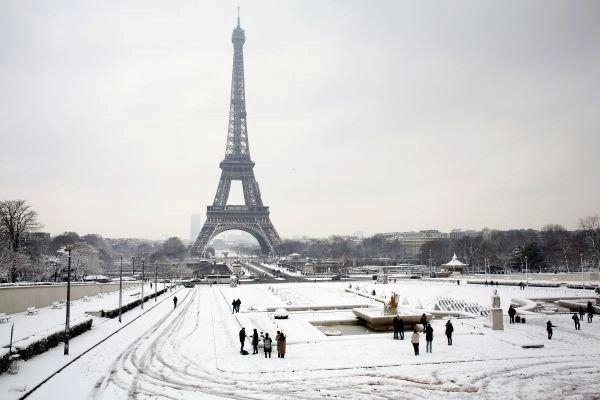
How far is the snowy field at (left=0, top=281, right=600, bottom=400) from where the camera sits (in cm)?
1349

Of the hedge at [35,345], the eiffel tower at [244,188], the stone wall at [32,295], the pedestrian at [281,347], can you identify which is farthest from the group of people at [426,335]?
the eiffel tower at [244,188]

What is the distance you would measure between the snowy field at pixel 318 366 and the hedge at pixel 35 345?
0.39 meters

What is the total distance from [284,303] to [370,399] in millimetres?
25382

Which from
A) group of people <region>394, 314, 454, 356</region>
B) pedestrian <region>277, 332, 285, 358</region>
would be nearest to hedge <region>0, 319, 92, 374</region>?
pedestrian <region>277, 332, 285, 358</region>

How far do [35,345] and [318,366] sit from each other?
37.7 feet

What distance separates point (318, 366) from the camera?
16484 millimetres

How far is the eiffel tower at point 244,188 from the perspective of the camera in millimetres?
118062

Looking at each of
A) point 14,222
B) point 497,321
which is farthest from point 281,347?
point 14,222

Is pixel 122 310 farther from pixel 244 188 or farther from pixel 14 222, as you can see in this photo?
pixel 244 188

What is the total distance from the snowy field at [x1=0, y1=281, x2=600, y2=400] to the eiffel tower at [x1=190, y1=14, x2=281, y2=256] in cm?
8923

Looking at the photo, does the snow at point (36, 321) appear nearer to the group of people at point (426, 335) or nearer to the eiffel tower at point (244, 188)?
the group of people at point (426, 335)

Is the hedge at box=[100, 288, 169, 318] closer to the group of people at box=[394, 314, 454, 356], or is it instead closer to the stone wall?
the stone wall

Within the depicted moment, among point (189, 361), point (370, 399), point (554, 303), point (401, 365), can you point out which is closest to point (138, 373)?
point (189, 361)

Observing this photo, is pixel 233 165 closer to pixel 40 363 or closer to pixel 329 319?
pixel 329 319
